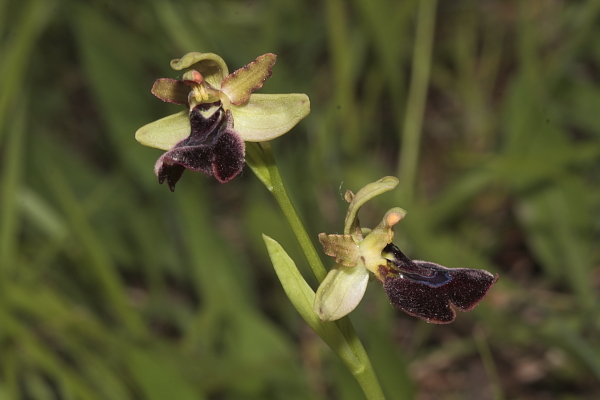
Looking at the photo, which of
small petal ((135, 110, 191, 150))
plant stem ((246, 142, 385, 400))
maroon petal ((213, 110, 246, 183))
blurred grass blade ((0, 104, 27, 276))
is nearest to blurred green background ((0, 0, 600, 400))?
blurred grass blade ((0, 104, 27, 276))

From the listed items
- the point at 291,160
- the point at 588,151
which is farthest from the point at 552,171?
the point at 291,160

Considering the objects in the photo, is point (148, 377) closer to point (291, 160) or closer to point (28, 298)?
point (28, 298)

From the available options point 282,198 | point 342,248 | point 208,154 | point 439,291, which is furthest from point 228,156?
point 439,291

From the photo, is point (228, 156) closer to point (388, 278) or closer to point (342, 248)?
point (342, 248)

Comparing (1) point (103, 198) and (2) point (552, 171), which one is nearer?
(2) point (552, 171)

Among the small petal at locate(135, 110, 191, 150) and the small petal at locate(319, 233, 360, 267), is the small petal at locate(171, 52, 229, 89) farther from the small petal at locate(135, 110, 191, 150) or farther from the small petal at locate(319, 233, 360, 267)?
the small petal at locate(319, 233, 360, 267)

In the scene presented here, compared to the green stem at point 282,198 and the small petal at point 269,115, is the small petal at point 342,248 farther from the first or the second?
the small petal at point 269,115

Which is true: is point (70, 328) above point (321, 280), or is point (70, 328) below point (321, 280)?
above
